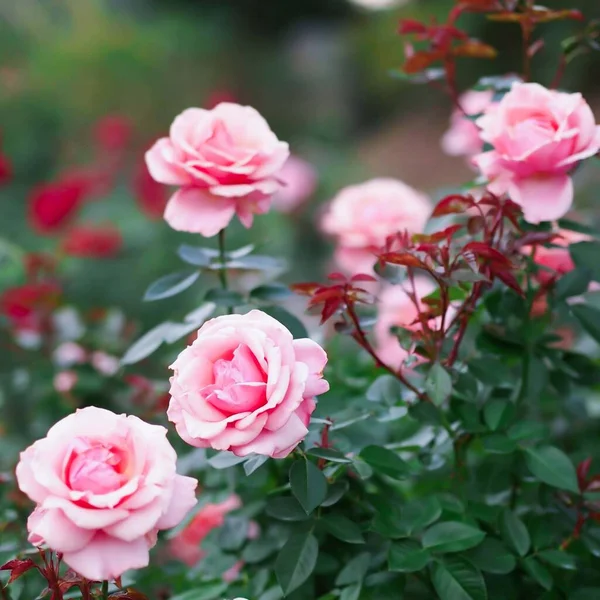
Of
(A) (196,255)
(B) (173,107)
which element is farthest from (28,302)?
(B) (173,107)

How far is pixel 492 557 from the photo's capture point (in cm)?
77

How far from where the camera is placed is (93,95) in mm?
4148

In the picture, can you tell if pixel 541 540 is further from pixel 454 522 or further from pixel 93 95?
pixel 93 95

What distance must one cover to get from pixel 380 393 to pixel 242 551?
238 millimetres

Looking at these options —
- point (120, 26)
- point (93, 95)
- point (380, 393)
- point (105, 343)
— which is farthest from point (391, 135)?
point (380, 393)

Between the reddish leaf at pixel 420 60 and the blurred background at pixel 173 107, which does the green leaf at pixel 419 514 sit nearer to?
the reddish leaf at pixel 420 60

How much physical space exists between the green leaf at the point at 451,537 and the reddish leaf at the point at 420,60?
20.1 inches

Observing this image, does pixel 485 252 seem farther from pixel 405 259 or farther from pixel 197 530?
pixel 197 530

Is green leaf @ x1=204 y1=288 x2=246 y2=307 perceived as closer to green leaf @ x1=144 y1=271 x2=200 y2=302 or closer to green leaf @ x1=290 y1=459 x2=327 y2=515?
green leaf @ x1=144 y1=271 x2=200 y2=302

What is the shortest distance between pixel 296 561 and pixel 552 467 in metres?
0.27

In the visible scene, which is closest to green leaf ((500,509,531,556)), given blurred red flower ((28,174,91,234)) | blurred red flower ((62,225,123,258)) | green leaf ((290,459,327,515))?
green leaf ((290,459,327,515))

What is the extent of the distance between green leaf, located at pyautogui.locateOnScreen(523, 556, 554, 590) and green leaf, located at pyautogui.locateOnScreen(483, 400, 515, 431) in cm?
13

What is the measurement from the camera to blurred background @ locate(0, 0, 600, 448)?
7.60 ft

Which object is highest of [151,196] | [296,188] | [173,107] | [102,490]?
[102,490]
